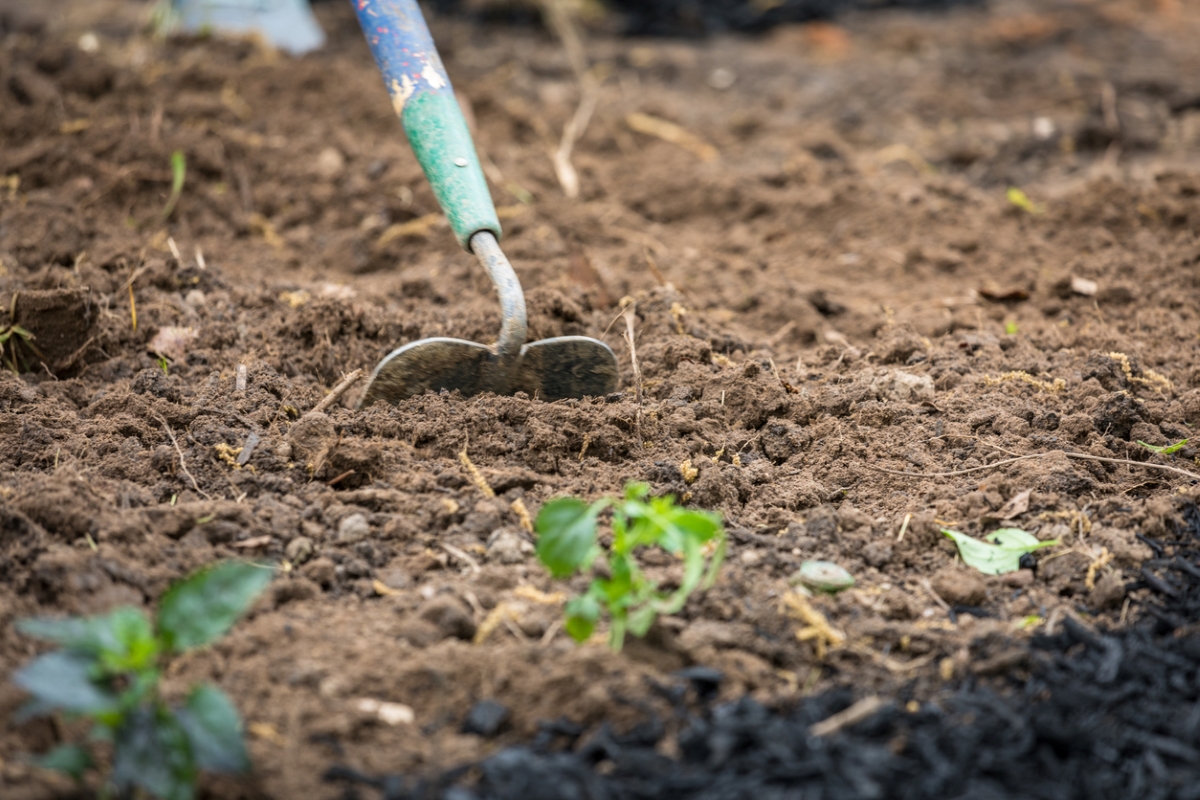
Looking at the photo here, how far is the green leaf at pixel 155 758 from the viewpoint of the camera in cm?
114

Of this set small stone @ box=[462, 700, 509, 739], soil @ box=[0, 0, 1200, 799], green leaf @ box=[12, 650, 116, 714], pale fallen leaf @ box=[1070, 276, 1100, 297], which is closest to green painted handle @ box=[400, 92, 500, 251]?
soil @ box=[0, 0, 1200, 799]

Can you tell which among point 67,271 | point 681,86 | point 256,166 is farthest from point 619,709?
point 681,86

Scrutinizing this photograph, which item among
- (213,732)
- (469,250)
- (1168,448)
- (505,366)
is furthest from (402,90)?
(1168,448)

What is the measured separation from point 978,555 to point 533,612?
84cm

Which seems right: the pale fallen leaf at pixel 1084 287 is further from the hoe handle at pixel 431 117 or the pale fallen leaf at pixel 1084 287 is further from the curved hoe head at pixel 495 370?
the hoe handle at pixel 431 117

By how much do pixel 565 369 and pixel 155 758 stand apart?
1191 millimetres

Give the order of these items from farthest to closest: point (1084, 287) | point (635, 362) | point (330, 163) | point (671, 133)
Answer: point (671, 133) < point (330, 163) < point (1084, 287) < point (635, 362)

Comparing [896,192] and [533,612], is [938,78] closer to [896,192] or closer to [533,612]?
[896,192]

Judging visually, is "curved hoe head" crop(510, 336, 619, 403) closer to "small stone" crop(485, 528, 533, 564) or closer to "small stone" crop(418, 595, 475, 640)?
"small stone" crop(485, 528, 533, 564)

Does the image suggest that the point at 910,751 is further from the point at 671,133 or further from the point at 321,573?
the point at 671,133

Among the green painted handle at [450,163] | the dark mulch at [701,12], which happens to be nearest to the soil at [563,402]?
the green painted handle at [450,163]

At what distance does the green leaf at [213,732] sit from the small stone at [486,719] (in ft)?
1.02

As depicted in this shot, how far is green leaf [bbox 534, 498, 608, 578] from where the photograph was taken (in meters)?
1.38

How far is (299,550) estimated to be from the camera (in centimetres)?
168
